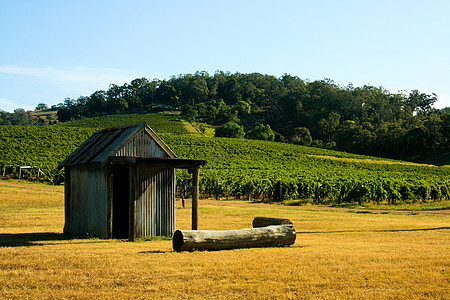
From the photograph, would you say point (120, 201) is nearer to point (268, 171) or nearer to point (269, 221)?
point (269, 221)

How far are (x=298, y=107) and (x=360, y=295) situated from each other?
157m

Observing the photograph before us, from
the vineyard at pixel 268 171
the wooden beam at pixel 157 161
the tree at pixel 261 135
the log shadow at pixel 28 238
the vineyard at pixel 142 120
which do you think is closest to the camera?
the log shadow at pixel 28 238

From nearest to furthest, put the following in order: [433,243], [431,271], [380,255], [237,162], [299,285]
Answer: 1. [299,285]
2. [431,271]
3. [380,255]
4. [433,243]
5. [237,162]

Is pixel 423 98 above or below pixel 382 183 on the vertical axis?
above

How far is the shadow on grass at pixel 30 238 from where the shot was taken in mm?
13586

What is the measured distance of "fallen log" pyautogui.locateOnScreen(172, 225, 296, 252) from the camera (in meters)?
11.8

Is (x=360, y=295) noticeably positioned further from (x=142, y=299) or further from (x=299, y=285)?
(x=142, y=299)

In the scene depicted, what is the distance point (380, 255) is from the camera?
11680mm

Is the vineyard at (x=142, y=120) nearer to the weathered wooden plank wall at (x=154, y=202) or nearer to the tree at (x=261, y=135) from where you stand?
the tree at (x=261, y=135)

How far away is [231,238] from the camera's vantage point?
40.2 ft

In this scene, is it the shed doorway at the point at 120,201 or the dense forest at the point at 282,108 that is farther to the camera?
the dense forest at the point at 282,108

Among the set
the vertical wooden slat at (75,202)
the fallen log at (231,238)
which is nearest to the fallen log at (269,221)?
the fallen log at (231,238)

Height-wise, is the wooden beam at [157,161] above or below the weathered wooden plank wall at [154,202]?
above

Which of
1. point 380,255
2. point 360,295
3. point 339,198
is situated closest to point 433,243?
point 380,255
